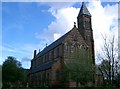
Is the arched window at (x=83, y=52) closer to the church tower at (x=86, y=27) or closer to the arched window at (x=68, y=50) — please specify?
the arched window at (x=68, y=50)

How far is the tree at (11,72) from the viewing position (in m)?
45.9

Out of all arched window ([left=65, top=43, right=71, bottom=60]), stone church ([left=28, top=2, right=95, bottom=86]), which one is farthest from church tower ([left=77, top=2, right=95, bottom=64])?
arched window ([left=65, top=43, right=71, bottom=60])

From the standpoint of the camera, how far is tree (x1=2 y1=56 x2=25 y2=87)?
4591cm

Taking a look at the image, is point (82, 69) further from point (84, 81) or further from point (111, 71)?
point (111, 71)

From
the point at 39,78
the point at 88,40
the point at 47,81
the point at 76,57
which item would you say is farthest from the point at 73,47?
the point at 39,78

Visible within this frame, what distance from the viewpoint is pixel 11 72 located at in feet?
153

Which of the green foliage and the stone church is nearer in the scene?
the green foliage

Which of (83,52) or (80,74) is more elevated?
(83,52)

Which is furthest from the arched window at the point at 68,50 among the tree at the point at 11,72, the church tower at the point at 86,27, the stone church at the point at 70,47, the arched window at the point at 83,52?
the tree at the point at 11,72

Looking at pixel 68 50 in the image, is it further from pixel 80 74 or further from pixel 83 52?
pixel 80 74

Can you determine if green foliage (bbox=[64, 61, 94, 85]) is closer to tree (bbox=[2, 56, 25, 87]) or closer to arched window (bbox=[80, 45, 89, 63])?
arched window (bbox=[80, 45, 89, 63])

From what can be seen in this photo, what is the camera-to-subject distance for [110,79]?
28.5 meters

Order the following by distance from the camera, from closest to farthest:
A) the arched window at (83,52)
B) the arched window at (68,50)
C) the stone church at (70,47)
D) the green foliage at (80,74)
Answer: the green foliage at (80,74)
the stone church at (70,47)
the arched window at (83,52)
the arched window at (68,50)

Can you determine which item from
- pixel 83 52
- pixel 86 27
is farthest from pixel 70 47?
pixel 86 27
